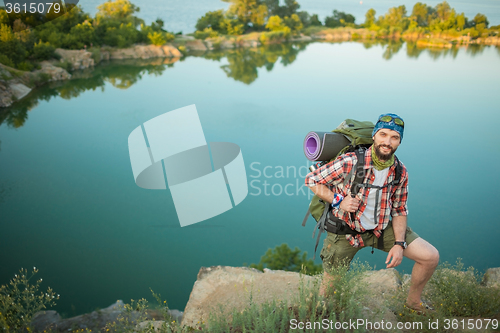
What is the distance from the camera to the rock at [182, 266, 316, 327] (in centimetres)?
333

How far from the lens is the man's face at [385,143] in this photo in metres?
2.26

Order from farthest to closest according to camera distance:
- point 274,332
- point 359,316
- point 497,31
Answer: point 497,31
point 359,316
point 274,332

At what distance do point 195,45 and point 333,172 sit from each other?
32.6 meters

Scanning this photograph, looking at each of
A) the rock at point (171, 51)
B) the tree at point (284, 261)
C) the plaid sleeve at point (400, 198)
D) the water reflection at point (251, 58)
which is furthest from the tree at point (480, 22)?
the plaid sleeve at point (400, 198)

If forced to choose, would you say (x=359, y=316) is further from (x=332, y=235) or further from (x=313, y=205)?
(x=313, y=205)

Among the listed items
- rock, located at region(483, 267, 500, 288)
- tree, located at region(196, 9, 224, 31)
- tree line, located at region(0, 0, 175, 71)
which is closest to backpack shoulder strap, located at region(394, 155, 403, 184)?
rock, located at region(483, 267, 500, 288)

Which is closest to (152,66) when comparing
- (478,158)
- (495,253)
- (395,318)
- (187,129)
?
(187,129)

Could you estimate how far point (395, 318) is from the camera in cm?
274

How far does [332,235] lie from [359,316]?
1.90ft

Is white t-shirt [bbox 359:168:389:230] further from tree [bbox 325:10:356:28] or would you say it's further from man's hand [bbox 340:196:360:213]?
tree [bbox 325:10:356:28]

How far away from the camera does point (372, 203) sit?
2.43 meters

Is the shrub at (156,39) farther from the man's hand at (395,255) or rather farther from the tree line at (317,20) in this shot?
the man's hand at (395,255)

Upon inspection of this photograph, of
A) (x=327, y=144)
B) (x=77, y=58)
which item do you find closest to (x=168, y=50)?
(x=77, y=58)

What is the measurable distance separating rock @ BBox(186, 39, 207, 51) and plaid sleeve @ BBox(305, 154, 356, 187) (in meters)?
32.1
